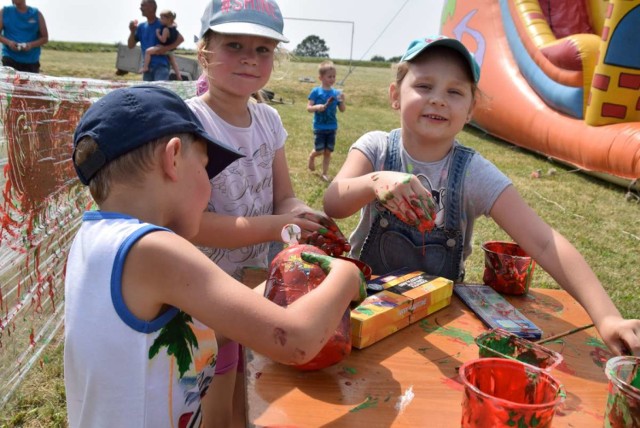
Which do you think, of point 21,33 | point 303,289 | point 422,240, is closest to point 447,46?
point 422,240

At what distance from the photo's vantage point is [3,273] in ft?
6.49

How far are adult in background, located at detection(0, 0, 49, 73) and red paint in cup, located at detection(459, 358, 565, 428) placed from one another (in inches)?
339

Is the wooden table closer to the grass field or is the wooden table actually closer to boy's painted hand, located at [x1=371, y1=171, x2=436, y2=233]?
boy's painted hand, located at [x1=371, y1=171, x2=436, y2=233]

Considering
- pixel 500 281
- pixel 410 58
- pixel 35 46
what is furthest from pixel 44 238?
pixel 35 46

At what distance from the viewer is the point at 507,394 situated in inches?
41.4

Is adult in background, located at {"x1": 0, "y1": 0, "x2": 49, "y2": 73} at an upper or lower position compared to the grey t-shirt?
upper

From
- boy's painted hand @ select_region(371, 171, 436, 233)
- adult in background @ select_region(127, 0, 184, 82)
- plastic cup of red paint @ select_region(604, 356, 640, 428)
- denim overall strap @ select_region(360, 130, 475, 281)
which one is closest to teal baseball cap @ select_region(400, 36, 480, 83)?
denim overall strap @ select_region(360, 130, 475, 281)

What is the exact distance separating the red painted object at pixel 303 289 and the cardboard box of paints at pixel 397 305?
0.31ft

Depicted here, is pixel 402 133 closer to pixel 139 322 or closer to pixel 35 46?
pixel 139 322

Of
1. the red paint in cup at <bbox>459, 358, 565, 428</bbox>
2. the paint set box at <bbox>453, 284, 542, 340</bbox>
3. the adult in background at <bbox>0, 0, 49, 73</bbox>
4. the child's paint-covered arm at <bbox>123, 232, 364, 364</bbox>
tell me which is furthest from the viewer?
the adult in background at <bbox>0, 0, 49, 73</bbox>

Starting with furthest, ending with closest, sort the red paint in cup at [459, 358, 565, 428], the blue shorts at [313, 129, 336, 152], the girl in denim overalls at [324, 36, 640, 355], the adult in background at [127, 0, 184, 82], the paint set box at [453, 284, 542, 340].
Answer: the adult in background at [127, 0, 184, 82]
the blue shorts at [313, 129, 336, 152]
the girl in denim overalls at [324, 36, 640, 355]
the paint set box at [453, 284, 542, 340]
the red paint in cup at [459, 358, 565, 428]

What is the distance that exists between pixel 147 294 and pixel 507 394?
0.68 m

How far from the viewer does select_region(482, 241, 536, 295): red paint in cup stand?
168 cm

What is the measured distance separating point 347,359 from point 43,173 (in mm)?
1628
